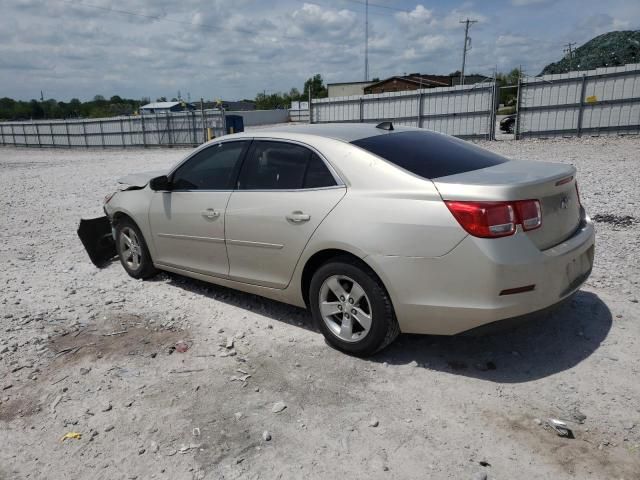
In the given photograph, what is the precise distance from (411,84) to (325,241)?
5935 centimetres

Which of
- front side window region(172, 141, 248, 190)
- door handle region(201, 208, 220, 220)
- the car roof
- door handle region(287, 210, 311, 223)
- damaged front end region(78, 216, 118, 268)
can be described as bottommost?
damaged front end region(78, 216, 118, 268)

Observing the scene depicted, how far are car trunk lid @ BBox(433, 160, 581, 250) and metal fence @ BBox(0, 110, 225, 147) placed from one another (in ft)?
89.0

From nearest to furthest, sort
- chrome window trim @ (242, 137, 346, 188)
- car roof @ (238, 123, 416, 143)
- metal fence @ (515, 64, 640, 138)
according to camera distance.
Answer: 1. chrome window trim @ (242, 137, 346, 188)
2. car roof @ (238, 123, 416, 143)
3. metal fence @ (515, 64, 640, 138)

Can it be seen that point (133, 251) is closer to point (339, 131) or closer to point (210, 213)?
point (210, 213)

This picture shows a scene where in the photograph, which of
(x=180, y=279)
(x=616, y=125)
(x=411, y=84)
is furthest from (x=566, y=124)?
(x=411, y=84)

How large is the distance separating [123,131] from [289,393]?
35453 mm

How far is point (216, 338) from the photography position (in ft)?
13.5

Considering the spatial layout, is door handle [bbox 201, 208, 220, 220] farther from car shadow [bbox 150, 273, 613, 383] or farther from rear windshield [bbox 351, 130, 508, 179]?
rear windshield [bbox 351, 130, 508, 179]

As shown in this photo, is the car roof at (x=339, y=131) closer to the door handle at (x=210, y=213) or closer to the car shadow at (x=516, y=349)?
the door handle at (x=210, y=213)

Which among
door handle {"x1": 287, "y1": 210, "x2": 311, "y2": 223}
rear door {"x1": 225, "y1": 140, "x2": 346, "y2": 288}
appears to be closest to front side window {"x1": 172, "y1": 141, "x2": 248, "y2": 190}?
rear door {"x1": 225, "y1": 140, "x2": 346, "y2": 288}

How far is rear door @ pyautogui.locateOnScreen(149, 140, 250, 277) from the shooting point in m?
4.41

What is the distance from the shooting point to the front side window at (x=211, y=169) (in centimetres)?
444

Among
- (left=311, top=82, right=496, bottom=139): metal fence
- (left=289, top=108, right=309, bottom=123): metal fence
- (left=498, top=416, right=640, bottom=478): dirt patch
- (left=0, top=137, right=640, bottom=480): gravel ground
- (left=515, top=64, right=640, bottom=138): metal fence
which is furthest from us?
(left=289, top=108, right=309, bottom=123): metal fence

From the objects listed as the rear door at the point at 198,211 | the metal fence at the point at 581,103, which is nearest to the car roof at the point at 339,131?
the rear door at the point at 198,211
